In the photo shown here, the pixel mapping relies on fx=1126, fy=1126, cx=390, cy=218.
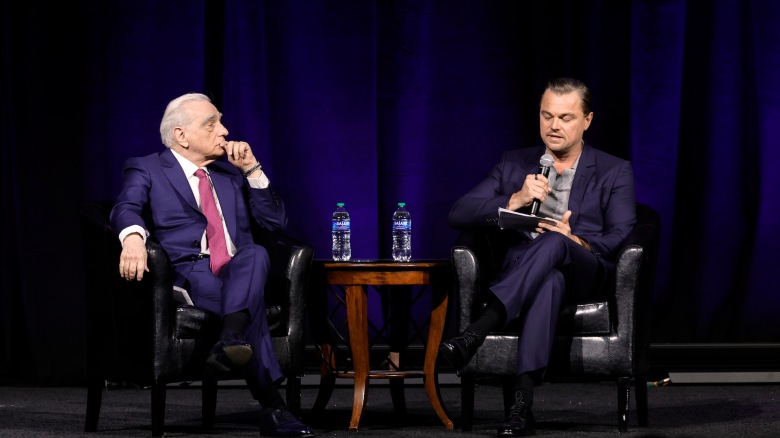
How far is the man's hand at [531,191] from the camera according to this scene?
366 centimetres

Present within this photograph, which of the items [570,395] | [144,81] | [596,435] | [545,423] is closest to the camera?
[596,435]

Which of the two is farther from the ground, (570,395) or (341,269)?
(341,269)

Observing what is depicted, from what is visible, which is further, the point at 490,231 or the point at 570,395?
the point at 570,395

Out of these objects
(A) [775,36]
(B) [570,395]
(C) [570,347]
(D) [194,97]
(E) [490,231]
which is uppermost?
(A) [775,36]

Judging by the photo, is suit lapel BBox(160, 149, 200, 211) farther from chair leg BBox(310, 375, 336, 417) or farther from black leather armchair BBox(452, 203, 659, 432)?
black leather armchair BBox(452, 203, 659, 432)

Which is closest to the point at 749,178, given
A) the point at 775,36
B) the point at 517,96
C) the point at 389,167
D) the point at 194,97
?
the point at 775,36

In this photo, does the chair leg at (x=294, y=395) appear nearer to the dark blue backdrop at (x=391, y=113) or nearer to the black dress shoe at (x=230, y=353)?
the black dress shoe at (x=230, y=353)

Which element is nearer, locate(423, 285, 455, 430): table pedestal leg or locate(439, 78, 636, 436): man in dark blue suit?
locate(439, 78, 636, 436): man in dark blue suit

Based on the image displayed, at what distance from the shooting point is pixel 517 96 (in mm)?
5195

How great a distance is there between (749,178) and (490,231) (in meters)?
1.78

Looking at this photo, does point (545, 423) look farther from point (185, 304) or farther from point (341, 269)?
point (185, 304)

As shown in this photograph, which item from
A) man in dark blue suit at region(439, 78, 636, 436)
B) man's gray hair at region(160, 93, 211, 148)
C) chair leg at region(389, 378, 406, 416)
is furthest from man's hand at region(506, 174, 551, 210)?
man's gray hair at region(160, 93, 211, 148)

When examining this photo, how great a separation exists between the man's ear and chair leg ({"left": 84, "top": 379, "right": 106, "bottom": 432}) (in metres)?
0.85

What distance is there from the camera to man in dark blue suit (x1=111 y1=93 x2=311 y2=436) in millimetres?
3396
